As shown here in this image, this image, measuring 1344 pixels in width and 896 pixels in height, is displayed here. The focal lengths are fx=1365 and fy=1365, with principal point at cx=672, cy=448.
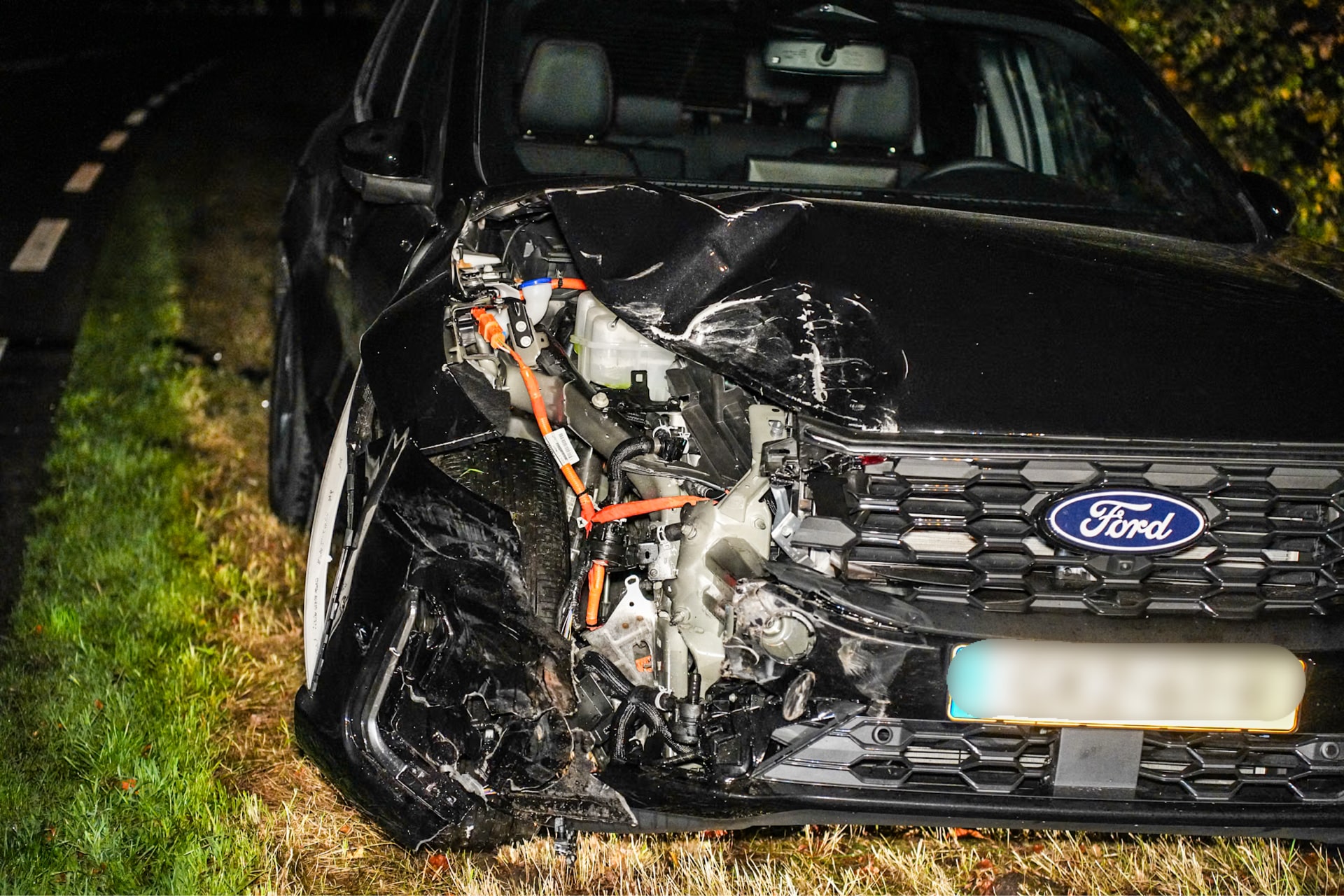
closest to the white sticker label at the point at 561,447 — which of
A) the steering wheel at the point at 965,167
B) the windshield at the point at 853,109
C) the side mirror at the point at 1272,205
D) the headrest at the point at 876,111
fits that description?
the windshield at the point at 853,109

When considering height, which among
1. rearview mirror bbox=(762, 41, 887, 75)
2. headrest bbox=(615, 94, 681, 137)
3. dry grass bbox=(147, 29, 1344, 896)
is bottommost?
dry grass bbox=(147, 29, 1344, 896)

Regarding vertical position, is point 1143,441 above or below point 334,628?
above

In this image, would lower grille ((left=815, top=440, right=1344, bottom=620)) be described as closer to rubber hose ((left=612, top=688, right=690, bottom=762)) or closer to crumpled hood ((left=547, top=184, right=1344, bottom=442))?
crumpled hood ((left=547, top=184, right=1344, bottom=442))

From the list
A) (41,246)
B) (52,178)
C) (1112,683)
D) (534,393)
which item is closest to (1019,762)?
(1112,683)

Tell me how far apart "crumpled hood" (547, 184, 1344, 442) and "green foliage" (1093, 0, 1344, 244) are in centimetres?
353

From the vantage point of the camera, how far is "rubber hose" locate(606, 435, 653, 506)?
8.37 ft

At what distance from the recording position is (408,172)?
3225 mm

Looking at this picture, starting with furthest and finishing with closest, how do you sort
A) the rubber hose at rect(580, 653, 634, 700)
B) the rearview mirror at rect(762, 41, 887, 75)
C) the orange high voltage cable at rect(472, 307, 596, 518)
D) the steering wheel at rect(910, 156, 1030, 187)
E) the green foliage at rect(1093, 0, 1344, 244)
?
the green foliage at rect(1093, 0, 1344, 244), the rearview mirror at rect(762, 41, 887, 75), the steering wheel at rect(910, 156, 1030, 187), the orange high voltage cable at rect(472, 307, 596, 518), the rubber hose at rect(580, 653, 634, 700)

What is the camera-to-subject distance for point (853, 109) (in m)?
3.90

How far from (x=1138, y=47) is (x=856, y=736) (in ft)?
19.4

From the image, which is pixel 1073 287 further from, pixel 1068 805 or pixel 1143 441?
pixel 1068 805

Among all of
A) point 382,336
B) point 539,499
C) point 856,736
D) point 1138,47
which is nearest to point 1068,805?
point 856,736

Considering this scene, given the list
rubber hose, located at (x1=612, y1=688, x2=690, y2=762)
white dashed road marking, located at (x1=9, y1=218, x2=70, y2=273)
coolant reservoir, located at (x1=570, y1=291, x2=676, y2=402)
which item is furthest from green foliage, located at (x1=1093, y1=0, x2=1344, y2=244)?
white dashed road marking, located at (x1=9, y1=218, x2=70, y2=273)

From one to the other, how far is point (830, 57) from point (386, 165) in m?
1.38
